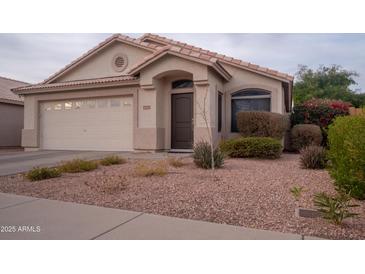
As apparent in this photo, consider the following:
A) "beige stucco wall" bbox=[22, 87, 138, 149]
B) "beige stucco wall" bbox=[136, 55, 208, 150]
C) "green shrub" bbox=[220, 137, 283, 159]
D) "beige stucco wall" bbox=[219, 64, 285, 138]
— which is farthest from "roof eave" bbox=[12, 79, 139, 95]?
"green shrub" bbox=[220, 137, 283, 159]

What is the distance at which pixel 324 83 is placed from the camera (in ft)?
109

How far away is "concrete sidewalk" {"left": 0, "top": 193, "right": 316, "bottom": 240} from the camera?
350 centimetres

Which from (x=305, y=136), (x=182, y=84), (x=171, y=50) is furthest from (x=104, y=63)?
(x=305, y=136)

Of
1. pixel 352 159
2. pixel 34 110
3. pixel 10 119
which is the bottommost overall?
pixel 352 159

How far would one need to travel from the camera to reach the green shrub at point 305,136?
13094mm

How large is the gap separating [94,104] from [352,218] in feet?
41.7

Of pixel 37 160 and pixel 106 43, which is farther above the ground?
pixel 106 43

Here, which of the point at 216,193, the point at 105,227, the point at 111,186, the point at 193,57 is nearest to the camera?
the point at 105,227

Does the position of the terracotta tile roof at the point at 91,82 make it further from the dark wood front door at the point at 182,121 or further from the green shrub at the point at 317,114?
the green shrub at the point at 317,114

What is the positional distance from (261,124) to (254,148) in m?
1.62

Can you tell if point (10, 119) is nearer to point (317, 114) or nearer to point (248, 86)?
point (248, 86)

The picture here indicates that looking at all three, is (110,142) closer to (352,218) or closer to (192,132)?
(192,132)

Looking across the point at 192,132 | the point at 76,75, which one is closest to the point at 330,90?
the point at 192,132

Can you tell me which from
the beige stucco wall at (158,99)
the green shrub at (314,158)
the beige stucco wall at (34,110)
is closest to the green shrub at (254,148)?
the green shrub at (314,158)
